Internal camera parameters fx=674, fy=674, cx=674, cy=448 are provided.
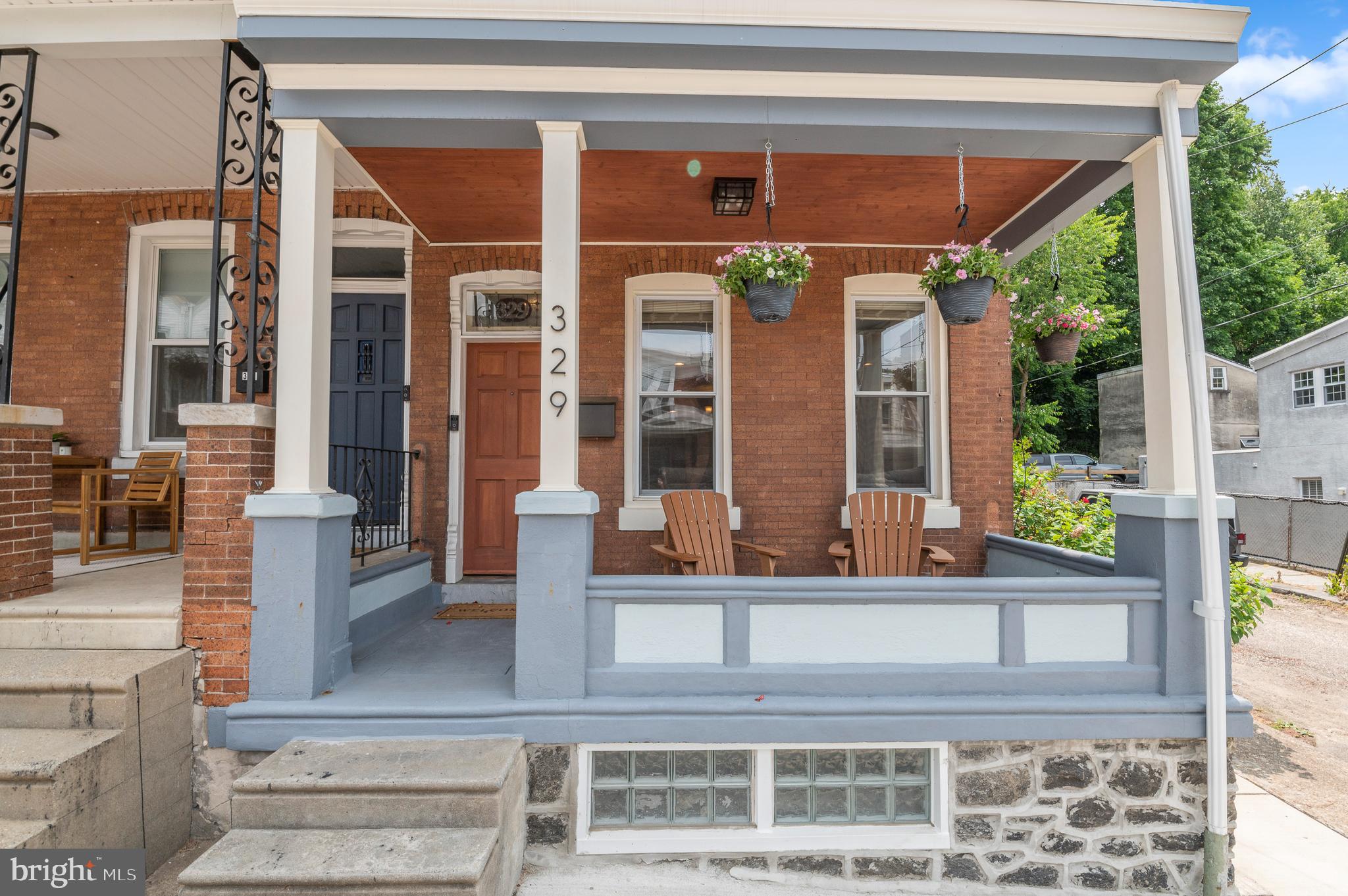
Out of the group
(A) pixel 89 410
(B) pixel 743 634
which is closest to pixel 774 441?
(B) pixel 743 634

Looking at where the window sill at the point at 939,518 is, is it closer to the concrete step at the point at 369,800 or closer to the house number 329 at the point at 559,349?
the house number 329 at the point at 559,349

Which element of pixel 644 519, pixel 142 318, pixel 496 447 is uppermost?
pixel 142 318

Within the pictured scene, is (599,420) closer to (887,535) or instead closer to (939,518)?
(887,535)

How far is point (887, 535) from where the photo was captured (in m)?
4.73

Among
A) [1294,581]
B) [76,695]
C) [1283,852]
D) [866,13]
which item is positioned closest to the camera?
[76,695]

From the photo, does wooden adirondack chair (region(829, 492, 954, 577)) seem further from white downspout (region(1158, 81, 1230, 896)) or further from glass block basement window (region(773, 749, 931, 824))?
white downspout (region(1158, 81, 1230, 896))

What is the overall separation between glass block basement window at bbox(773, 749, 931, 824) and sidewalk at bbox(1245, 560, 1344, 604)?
8934 millimetres

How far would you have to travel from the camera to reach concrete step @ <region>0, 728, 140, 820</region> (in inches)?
93.5

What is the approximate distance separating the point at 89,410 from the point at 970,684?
6.46 m

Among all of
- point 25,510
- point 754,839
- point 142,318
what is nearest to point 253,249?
point 25,510

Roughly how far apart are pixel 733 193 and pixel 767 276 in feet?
2.90

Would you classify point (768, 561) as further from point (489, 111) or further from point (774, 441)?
point (489, 111)

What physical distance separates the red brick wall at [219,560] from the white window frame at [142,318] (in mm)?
2615

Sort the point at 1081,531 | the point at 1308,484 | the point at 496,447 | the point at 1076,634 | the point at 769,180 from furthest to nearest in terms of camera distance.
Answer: the point at 1308,484, the point at 1081,531, the point at 496,447, the point at 769,180, the point at 1076,634
